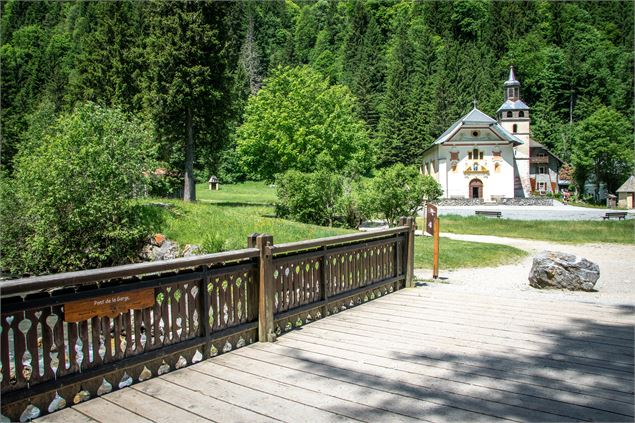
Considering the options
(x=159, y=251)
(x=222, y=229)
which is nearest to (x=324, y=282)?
→ (x=159, y=251)

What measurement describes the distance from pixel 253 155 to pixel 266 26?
80.0 metres

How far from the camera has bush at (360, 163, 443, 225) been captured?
22.9 meters

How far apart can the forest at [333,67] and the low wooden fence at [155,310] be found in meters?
23.4

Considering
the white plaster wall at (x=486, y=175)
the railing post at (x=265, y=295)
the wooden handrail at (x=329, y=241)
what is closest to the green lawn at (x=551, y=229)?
the wooden handrail at (x=329, y=241)

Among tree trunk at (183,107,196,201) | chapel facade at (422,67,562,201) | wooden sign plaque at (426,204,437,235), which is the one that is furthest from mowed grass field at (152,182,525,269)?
chapel facade at (422,67,562,201)

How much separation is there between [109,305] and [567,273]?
9.70 metres

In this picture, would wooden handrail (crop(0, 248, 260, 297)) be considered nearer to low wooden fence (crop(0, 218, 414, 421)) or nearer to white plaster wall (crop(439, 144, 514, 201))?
low wooden fence (crop(0, 218, 414, 421))

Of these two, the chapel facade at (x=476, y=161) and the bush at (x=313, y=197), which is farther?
the chapel facade at (x=476, y=161)

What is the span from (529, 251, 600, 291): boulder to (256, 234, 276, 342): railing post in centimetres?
760

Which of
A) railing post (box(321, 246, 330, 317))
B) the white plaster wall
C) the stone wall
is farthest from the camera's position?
the white plaster wall

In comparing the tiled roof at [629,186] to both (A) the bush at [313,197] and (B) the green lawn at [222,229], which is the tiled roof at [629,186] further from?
(B) the green lawn at [222,229]

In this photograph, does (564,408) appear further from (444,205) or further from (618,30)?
(618,30)

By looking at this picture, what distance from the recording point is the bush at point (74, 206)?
15406 millimetres

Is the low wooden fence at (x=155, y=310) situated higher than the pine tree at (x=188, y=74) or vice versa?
the pine tree at (x=188, y=74)
